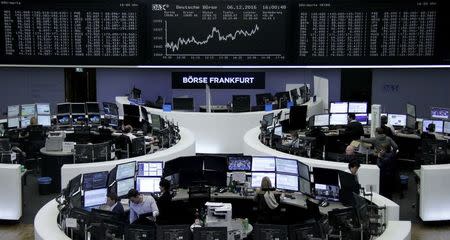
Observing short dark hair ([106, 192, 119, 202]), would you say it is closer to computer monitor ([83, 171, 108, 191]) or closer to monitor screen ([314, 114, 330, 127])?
computer monitor ([83, 171, 108, 191])

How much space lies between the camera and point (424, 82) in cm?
1920

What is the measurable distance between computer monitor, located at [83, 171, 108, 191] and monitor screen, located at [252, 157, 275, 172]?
90.9 inches

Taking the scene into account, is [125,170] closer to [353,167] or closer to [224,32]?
[353,167]

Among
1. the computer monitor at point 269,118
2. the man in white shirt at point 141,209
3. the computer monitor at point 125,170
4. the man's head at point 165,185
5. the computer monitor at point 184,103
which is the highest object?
the computer monitor at point 184,103

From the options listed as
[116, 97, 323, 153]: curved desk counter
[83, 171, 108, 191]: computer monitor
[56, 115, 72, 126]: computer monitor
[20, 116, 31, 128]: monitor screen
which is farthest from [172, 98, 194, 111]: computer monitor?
[83, 171, 108, 191]: computer monitor

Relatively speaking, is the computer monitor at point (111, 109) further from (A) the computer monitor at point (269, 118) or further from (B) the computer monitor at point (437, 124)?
(B) the computer monitor at point (437, 124)

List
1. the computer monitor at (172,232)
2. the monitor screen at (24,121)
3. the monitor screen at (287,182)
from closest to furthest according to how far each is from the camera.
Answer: the computer monitor at (172,232) → the monitor screen at (287,182) → the monitor screen at (24,121)

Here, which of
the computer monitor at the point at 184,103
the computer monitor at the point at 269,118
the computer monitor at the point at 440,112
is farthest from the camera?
the computer monitor at the point at 184,103

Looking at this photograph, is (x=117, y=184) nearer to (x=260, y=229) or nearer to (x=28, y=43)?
(x=260, y=229)

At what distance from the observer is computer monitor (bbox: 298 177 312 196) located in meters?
10.6

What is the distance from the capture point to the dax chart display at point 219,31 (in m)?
17.2

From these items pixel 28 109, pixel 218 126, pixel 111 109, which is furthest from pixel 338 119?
pixel 28 109

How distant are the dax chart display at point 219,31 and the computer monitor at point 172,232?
9.81m

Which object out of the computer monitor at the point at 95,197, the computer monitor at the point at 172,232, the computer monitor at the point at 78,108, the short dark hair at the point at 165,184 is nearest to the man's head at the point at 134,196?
the short dark hair at the point at 165,184
